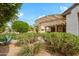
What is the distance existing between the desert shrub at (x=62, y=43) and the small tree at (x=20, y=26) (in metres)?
0.24

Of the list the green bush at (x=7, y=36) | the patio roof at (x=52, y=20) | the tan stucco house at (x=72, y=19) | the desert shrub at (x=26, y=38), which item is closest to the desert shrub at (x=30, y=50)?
the desert shrub at (x=26, y=38)

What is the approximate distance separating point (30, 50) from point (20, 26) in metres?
0.35

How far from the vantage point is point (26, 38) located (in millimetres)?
2287

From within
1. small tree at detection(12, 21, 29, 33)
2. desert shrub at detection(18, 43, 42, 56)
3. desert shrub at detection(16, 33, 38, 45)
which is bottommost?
desert shrub at detection(18, 43, 42, 56)

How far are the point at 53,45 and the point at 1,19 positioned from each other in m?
0.77

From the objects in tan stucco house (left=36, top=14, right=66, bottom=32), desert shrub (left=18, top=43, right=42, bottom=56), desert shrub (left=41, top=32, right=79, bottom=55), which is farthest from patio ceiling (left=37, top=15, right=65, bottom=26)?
desert shrub (left=18, top=43, right=42, bottom=56)

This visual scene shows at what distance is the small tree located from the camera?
7.55ft

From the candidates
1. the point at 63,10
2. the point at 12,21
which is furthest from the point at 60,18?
the point at 12,21

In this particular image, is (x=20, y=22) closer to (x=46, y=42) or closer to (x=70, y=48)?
(x=46, y=42)

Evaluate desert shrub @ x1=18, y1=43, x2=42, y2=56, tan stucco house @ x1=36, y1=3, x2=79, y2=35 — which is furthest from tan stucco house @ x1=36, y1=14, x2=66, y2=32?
desert shrub @ x1=18, y1=43, x2=42, y2=56

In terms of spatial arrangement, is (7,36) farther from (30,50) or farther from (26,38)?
(30,50)

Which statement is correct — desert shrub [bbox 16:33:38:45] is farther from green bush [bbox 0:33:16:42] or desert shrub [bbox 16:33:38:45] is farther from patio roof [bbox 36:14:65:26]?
patio roof [bbox 36:14:65:26]

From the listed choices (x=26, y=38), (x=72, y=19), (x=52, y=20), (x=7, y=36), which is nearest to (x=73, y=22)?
(x=72, y=19)

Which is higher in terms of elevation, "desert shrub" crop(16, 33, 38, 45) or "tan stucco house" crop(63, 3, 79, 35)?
"tan stucco house" crop(63, 3, 79, 35)
